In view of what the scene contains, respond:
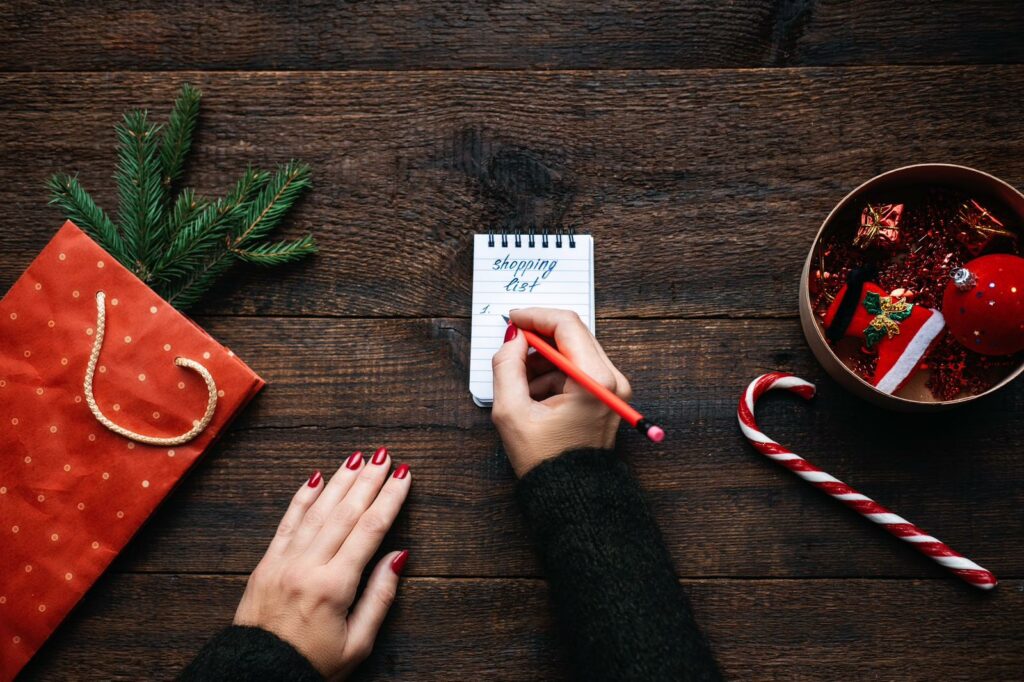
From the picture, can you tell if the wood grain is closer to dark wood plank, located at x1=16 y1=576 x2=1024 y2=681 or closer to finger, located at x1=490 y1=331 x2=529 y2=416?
dark wood plank, located at x1=16 y1=576 x2=1024 y2=681

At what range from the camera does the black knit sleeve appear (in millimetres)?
695

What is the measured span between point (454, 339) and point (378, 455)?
174 mm

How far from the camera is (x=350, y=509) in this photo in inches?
30.2

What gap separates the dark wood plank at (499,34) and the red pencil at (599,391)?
38 centimetres

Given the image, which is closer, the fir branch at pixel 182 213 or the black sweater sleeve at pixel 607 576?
the black sweater sleeve at pixel 607 576

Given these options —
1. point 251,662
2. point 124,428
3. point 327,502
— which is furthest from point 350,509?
point 124,428

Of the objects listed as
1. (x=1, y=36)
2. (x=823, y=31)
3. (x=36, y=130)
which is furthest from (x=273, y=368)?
(x=823, y=31)

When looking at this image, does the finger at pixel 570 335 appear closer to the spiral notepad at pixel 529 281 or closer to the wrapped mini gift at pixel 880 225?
the spiral notepad at pixel 529 281

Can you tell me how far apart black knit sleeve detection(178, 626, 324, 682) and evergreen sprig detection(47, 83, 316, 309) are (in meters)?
0.41

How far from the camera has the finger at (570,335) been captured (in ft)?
2.23

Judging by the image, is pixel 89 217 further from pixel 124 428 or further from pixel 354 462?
pixel 354 462

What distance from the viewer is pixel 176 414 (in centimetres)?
78

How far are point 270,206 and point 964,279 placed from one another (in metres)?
0.80

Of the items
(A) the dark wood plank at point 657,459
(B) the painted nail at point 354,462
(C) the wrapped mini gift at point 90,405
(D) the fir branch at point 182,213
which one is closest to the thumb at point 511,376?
(A) the dark wood plank at point 657,459
